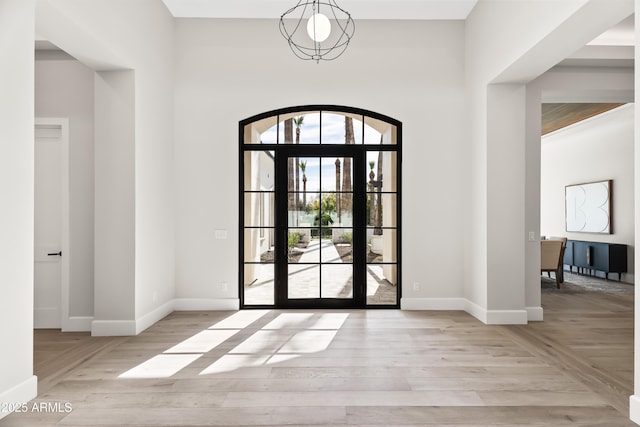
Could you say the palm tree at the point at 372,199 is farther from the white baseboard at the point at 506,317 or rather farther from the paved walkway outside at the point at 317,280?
the white baseboard at the point at 506,317

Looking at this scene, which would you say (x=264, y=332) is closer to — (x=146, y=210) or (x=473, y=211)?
(x=146, y=210)

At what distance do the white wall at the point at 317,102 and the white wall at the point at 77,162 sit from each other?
3.68 feet

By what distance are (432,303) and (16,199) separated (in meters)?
4.48

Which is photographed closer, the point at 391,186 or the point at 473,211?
the point at 473,211

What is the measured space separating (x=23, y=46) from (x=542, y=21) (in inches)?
152

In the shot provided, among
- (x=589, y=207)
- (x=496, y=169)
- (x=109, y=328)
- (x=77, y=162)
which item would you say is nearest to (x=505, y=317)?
(x=496, y=169)

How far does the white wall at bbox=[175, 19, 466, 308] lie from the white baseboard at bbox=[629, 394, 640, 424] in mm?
2840


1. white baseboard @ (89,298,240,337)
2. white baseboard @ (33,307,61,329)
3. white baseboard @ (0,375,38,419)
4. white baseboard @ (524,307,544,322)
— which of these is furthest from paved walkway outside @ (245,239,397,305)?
white baseboard @ (0,375,38,419)

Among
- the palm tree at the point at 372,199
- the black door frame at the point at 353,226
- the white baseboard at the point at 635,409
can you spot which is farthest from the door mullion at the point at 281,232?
the white baseboard at the point at 635,409

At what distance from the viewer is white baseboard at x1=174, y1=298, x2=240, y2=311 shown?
5.26 meters

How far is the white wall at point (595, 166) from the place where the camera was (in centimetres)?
807

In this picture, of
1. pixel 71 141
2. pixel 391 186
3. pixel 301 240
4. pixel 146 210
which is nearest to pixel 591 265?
pixel 391 186

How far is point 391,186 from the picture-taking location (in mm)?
5426

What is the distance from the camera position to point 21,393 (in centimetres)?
261
